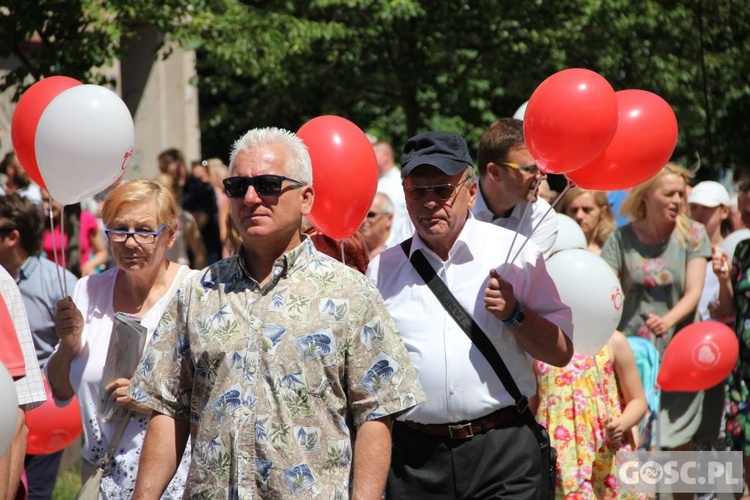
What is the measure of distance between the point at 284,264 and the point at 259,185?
280 millimetres

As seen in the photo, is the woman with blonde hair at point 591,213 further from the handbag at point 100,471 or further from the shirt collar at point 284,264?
the shirt collar at point 284,264

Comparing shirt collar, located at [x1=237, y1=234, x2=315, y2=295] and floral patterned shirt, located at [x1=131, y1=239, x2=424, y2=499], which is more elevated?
shirt collar, located at [x1=237, y1=234, x2=315, y2=295]

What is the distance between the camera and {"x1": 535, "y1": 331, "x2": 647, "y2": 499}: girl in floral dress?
6199 mm

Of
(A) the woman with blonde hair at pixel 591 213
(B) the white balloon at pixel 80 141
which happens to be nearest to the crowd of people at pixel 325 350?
(B) the white balloon at pixel 80 141

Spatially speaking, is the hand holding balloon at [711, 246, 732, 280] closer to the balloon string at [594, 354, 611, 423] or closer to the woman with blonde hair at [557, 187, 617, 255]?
the woman with blonde hair at [557, 187, 617, 255]

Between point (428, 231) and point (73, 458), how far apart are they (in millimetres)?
5542

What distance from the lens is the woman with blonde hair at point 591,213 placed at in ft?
28.2

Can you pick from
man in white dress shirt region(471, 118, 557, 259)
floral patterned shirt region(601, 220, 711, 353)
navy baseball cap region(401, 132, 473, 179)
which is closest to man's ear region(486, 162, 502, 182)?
man in white dress shirt region(471, 118, 557, 259)

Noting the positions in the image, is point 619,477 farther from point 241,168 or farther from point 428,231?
point 241,168

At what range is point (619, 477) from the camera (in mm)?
6305

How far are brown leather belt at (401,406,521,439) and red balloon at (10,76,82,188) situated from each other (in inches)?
88.2

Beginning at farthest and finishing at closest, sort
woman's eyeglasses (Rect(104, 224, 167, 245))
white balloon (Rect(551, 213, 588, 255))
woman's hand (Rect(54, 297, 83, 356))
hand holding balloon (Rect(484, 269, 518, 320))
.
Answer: white balloon (Rect(551, 213, 588, 255)) < woman's eyeglasses (Rect(104, 224, 167, 245)) < woman's hand (Rect(54, 297, 83, 356)) < hand holding balloon (Rect(484, 269, 518, 320))

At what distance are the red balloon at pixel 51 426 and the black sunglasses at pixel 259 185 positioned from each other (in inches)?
105

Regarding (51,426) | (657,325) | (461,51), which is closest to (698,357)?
(657,325)
